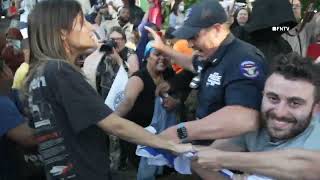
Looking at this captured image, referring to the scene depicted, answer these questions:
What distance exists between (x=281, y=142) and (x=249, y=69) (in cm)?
57

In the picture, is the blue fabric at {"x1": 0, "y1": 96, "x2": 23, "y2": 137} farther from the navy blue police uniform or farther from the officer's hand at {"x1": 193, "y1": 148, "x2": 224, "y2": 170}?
the officer's hand at {"x1": 193, "y1": 148, "x2": 224, "y2": 170}

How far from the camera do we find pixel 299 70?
7.55 ft

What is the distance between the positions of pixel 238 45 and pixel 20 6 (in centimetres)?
1110


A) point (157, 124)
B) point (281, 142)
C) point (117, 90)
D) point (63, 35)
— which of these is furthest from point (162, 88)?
point (281, 142)

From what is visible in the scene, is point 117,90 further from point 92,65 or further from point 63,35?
point 63,35

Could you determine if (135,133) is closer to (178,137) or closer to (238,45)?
(178,137)

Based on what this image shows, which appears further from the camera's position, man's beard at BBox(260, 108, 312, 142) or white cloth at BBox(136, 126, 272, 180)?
white cloth at BBox(136, 126, 272, 180)

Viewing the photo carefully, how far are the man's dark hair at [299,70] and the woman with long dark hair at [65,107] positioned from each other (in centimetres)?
56

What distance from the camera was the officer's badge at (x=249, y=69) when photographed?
109 inches

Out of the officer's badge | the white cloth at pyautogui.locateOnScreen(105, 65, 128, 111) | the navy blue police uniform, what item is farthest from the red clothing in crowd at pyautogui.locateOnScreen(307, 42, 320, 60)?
the officer's badge

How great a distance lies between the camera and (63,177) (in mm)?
2641

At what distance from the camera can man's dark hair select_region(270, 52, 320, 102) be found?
89.5 inches

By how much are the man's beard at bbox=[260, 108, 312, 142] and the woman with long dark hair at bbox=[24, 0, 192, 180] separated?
1.27 feet

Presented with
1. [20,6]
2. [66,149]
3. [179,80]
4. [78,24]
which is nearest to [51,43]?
[78,24]
